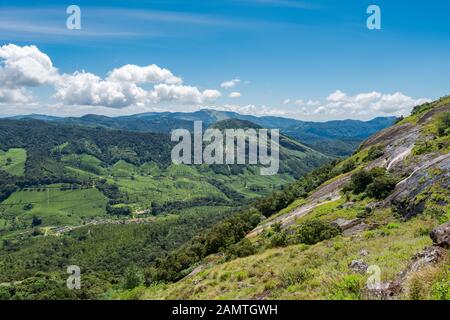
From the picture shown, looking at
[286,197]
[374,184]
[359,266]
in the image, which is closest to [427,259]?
[359,266]

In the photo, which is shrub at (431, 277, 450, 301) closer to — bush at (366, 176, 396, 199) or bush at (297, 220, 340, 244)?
bush at (297, 220, 340, 244)

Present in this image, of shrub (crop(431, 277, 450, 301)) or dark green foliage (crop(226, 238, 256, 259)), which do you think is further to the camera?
dark green foliage (crop(226, 238, 256, 259))

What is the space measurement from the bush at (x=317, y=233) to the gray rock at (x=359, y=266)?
19310 millimetres

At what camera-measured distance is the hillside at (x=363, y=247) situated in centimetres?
1770

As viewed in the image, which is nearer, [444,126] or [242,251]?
[242,251]

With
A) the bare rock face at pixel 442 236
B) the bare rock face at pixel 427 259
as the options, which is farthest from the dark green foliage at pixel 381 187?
the bare rock face at pixel 427 259

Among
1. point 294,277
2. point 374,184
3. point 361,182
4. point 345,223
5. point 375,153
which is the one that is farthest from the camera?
point 375,153

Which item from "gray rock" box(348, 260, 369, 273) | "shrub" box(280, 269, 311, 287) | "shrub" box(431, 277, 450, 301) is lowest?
"shrub" box(280, 269, 311, 287)

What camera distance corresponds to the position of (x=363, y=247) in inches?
1283

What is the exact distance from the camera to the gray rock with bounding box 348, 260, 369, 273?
2209cm

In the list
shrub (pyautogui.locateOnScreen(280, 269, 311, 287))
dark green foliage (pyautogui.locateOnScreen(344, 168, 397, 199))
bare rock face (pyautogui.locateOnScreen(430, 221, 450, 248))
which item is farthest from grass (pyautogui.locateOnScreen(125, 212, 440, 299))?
dark green foliage (pyautogui.locateOnScreen(344, 168, 397, 199))

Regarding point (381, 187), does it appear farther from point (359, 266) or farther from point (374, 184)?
point (359, 266)

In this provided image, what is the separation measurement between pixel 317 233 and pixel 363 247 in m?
12.1

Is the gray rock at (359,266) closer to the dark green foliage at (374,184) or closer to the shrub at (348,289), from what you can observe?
the shrub at (348,289)
